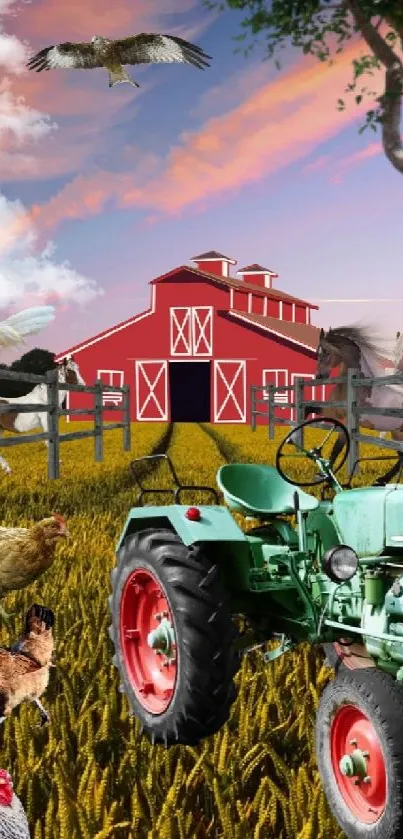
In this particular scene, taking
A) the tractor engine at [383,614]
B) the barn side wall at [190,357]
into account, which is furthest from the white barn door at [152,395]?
the tractor engine at [383,614]

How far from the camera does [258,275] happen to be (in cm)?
4141

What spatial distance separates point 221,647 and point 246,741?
11.8 inches

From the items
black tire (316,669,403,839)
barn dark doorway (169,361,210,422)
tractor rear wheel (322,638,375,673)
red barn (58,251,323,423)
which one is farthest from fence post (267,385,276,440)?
black tire (316,669,403,839)

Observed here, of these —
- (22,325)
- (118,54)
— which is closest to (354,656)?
(22,325)

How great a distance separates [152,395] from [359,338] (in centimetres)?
2042

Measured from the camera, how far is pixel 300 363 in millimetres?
31797

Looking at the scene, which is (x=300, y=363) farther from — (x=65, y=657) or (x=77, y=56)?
(x=65, y=657)

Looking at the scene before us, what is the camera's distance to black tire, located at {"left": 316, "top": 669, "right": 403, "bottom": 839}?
230cm

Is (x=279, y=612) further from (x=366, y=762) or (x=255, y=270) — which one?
(x=255, y=270)

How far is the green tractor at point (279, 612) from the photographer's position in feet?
8.03

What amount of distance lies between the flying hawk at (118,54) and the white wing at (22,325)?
4014 mm

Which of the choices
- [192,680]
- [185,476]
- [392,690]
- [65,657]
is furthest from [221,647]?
[185,476]

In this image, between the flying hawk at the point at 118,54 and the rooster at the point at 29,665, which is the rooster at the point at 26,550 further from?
the flying hawk at the point at 118,54

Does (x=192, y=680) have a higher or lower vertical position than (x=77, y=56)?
lower
